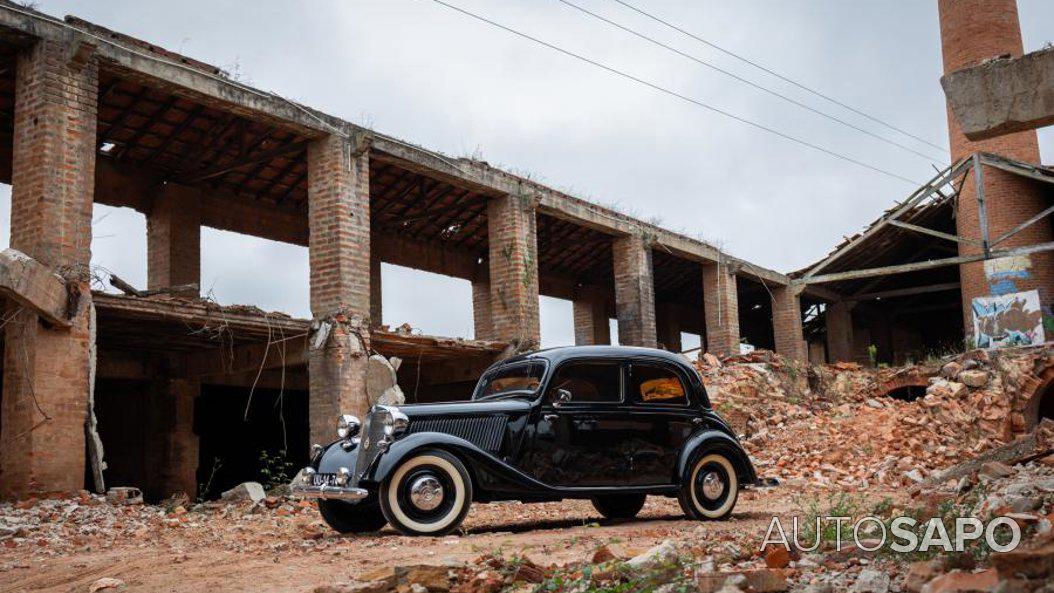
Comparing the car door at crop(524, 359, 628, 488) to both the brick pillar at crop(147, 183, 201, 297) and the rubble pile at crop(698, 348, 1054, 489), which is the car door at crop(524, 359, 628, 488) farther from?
the brick pillar at crop(147, 183, 201, 297)

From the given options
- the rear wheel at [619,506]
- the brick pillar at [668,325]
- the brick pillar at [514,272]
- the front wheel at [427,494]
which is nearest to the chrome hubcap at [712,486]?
the rear wheel at [619,506]

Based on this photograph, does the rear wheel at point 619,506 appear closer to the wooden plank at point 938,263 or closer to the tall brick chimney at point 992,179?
the wooden plank at point 938,263

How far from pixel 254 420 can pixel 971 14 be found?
71.2ft

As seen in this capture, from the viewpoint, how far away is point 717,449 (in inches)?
340

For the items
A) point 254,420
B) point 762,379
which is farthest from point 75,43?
point 762,379

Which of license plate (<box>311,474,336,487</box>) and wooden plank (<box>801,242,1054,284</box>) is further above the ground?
wooden plank (<box>801,242,1054,284</box>)

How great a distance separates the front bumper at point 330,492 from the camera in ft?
22.5

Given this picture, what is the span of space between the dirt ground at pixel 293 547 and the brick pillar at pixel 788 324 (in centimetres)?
1496

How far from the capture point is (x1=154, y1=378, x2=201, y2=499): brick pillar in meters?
15.7

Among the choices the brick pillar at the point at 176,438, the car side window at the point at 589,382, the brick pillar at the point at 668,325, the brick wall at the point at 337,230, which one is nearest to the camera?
the car side window at the point at 589,382

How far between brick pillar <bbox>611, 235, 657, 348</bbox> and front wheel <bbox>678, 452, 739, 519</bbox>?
10.2m

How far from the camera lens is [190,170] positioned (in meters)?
15.0

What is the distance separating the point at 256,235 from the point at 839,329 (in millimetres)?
18201

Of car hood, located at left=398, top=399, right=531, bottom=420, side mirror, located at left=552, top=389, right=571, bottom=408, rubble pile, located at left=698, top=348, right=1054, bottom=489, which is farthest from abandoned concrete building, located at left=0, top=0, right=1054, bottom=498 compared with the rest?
side mirror, located at left=552, top=389, right=571, bottom=408
